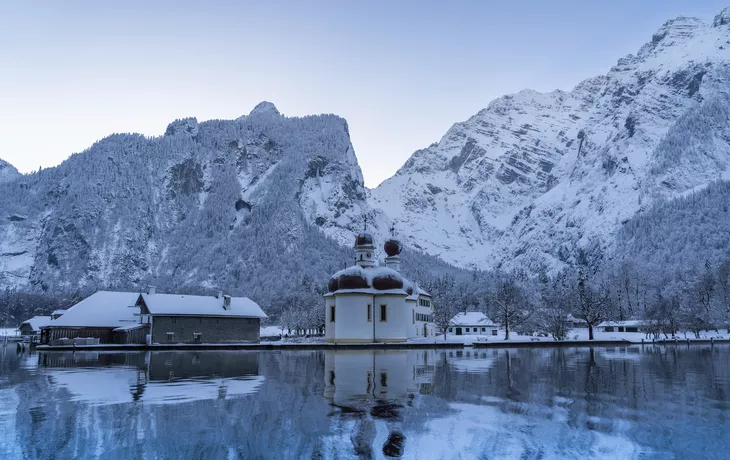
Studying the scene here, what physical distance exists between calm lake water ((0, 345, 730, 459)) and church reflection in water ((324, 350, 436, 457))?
0.05 meters

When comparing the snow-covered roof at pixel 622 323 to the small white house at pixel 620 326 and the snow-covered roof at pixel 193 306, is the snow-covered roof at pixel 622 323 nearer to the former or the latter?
the small white house at pixel 620 326

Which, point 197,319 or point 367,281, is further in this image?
point 197,319

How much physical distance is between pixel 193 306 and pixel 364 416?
5569 cm

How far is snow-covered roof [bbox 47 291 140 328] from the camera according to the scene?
215ft

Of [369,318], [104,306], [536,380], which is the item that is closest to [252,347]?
[369,318]

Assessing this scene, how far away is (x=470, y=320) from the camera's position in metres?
107

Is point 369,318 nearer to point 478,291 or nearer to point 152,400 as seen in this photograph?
point 152,400

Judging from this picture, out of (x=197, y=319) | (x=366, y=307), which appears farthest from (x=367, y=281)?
(x=197, y=319)

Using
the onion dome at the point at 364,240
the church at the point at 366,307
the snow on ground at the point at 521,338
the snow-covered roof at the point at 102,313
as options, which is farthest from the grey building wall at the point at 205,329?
the onion dome at the point at 364,240

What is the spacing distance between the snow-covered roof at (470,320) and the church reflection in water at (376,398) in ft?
243

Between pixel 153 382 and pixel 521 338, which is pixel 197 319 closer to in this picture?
pixel 153 382

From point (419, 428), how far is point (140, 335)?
2246 inches

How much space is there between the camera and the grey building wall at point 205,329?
64.2 m

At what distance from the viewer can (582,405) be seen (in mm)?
18688
